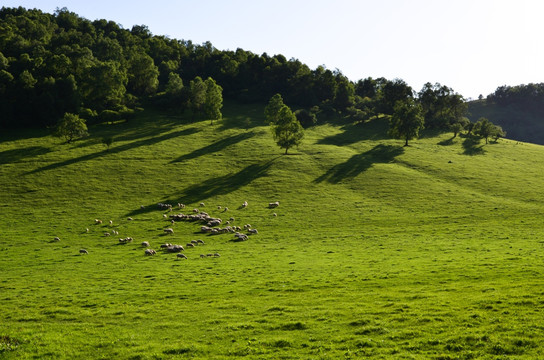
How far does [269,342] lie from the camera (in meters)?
19.0

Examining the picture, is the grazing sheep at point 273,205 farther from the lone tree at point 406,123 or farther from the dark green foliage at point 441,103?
the dark green foliage at point 441,103

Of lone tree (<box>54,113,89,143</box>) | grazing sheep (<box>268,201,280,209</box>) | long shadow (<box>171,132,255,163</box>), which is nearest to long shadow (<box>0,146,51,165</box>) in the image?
lone tree (<box>54,113,89,143</box>)

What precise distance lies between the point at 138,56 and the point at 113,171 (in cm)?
9002

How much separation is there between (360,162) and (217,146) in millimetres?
38098

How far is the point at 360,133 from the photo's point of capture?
12775cm

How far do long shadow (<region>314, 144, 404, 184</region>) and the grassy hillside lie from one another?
74 cm

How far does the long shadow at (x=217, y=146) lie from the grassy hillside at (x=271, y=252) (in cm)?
83

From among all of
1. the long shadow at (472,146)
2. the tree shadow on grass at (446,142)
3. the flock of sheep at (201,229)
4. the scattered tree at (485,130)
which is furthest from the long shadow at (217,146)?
the scattered tree at (485,130)

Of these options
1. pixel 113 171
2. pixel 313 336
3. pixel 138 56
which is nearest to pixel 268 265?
pixel 313 336

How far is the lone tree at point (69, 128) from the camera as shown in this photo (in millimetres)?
92475

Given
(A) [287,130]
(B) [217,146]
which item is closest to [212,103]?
(B) [217,146]

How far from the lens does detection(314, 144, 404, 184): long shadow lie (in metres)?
82.9

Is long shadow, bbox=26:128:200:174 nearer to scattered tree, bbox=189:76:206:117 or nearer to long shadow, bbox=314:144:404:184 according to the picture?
scattered tree, bbox=189:76:206:117

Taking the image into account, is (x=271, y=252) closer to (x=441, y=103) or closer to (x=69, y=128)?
(x=69, y=128)
